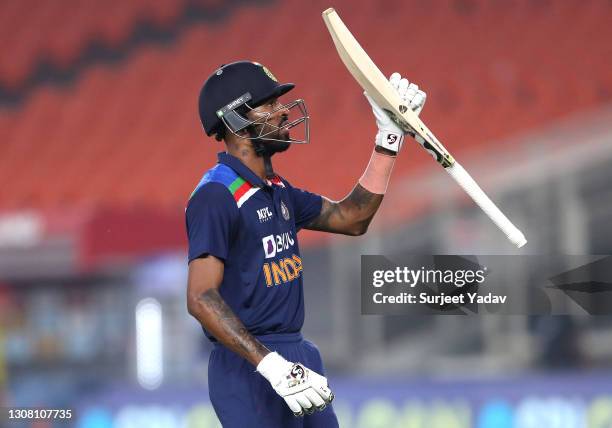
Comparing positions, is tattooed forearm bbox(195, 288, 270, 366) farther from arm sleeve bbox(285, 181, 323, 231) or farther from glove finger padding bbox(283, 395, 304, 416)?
arm sleeve bbox(285, 181, 323, 231)

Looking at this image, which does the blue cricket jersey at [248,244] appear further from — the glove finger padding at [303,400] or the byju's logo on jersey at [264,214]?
the glove finger padding at [303,400]

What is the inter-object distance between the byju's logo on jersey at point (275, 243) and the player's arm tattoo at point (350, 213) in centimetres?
25

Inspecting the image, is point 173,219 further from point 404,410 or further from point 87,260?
point 404,410

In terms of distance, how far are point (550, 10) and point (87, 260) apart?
3.01 meters

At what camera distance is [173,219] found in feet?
16.4

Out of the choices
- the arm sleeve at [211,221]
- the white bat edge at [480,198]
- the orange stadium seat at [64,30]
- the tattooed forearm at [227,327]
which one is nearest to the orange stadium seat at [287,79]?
the orange stadium seat at [64,30]

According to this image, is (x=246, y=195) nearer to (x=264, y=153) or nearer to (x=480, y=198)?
(x=264, y=153)

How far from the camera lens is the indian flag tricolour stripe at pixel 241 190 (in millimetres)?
2635

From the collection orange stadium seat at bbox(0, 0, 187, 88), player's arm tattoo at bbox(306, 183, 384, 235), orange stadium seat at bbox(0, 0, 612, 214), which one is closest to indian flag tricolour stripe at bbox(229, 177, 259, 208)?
player's arm tattoo at bbox(306, 183, 384, 235)

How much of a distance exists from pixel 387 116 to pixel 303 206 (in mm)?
327

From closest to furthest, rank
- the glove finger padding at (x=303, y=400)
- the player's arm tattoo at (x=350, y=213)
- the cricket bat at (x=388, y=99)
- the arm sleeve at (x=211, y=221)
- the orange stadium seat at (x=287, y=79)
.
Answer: the glove finger padding at (x=303, y=400) → the arm sleeve at (x=211, y=221) → the cricket bat at (x=388, y=99) → the player's arm tattoo at (x=350, y=213) → the orange stadium seat at (x=287, y=79)

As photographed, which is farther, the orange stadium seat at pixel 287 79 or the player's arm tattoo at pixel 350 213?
the orange stadium seat at pixel 287 79

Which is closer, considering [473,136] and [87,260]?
[87,260]

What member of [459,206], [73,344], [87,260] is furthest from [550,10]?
[73,344]
